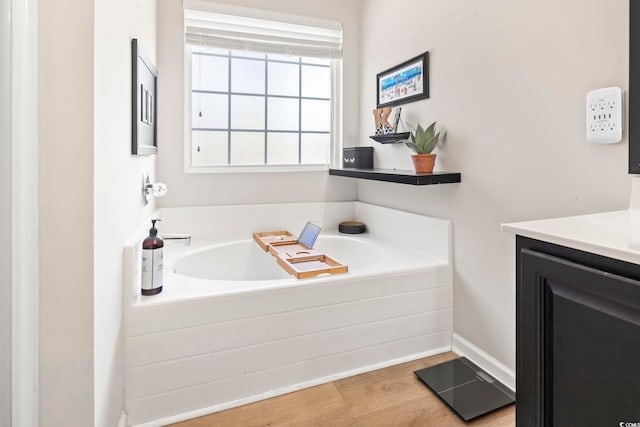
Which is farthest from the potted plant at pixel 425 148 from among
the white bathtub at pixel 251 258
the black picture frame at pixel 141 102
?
the black picture frame at pixel 141 102

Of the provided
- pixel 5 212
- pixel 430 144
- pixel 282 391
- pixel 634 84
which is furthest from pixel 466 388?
pixel 5 212

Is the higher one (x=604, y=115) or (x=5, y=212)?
(x=604, y=115)

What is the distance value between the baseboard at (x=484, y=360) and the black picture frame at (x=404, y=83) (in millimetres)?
1353

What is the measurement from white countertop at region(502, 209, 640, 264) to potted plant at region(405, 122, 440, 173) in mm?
888

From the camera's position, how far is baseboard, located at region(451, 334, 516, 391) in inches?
62.7

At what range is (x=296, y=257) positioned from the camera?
6.37 feet

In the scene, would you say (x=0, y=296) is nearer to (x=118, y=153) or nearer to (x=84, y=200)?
(x=84, y=200)

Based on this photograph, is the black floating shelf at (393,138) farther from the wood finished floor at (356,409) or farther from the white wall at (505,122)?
the wood finished floor at (356,409)

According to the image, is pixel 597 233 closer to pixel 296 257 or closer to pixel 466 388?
pixel 466 388

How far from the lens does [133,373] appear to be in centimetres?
137

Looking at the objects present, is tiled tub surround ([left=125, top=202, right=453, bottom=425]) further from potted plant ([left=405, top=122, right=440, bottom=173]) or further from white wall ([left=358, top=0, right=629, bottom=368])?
potted plant ([left=405, top=122, right=440, bottom=173])

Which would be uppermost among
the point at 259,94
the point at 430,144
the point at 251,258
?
the point at 259,94

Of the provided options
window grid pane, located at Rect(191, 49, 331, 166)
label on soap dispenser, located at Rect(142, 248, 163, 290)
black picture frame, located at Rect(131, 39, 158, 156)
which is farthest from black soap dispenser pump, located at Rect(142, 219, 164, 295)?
window grid pane, located at Rect(191, 49, 331, 166)

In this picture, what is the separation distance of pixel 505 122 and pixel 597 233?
87 centimetres
